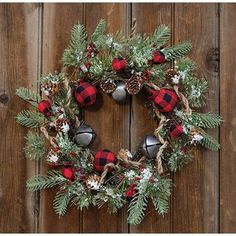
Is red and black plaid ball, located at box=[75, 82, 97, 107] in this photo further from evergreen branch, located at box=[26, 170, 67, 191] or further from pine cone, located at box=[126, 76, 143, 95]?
evergreen branch, located at box=[26, 170, 67, 191]

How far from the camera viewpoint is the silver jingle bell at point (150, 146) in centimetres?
147

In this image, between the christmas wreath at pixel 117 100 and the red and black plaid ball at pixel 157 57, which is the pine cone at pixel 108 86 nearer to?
the christmas wreath at pixel 117 100

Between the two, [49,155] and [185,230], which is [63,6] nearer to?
[49,155]

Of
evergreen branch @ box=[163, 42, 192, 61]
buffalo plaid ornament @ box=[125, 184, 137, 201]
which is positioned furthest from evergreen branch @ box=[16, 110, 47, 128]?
evergreen branch @ box=[163, 42, 192, 61]

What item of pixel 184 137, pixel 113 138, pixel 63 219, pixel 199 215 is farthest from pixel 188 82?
pixel 63 219

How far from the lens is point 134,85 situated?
1.46 m

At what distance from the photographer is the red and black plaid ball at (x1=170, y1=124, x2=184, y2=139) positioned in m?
1.44

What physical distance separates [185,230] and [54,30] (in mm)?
760

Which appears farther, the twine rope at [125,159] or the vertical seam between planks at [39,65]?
the vertical seam between planks at [39,65]

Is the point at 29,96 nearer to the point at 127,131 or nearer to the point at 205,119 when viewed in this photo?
→ the point at 127,131

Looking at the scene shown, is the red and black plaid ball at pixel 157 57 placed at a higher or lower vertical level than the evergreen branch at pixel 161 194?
higher

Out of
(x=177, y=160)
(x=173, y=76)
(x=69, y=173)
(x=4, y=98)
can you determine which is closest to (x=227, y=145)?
(x=177, y=160)

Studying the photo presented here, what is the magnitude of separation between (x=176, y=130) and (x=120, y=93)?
20 cm

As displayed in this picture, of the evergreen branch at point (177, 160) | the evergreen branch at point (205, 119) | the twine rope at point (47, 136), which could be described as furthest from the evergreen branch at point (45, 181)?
the evergreen branch at point (205, 119)
